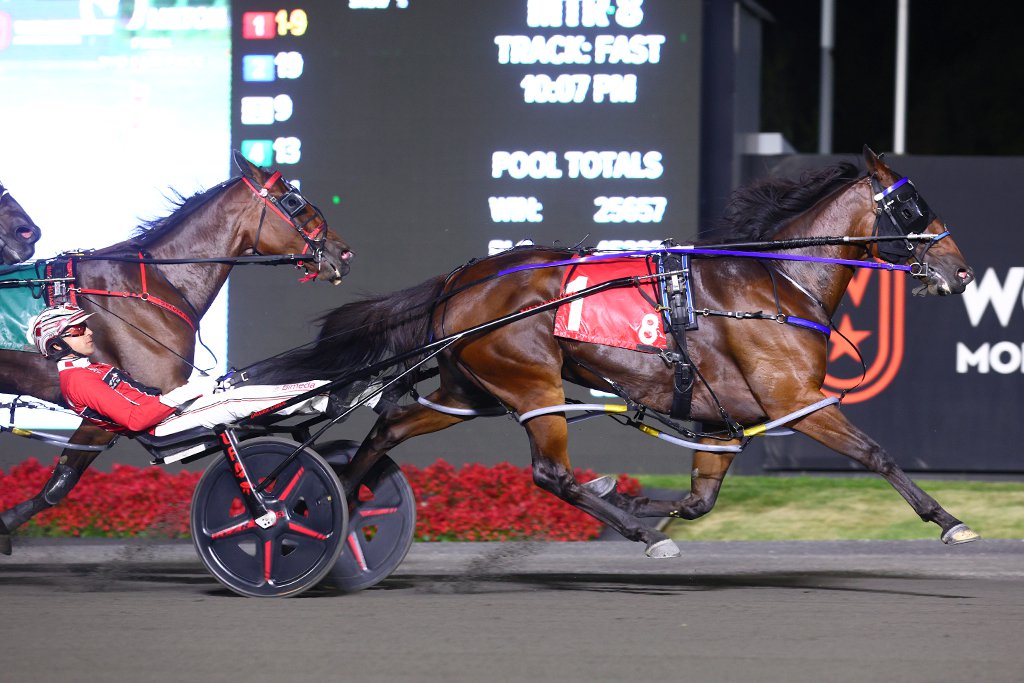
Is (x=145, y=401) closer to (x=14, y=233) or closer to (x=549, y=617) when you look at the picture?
(x=14, y=233)

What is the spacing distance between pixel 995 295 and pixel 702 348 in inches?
176

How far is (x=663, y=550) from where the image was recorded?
6.47 meters

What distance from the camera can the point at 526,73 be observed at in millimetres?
9719

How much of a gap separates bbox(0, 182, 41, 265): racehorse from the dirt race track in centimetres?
166

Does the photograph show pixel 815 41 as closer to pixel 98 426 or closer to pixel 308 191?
pixel 308 191

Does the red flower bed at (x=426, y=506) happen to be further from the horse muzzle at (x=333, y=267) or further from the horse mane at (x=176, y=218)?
the horse mane at (x=176, y=218)

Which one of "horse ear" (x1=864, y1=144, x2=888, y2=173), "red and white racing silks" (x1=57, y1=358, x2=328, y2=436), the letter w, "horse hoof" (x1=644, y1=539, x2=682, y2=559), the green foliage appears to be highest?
"horse ear" (x1=864, y1=144, x2=888, y2=173)

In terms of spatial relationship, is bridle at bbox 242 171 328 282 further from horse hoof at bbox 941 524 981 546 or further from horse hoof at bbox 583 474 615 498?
horse hoof at bbox 941 524 981 546

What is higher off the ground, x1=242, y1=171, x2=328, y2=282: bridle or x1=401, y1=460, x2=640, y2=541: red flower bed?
x1=242, y1=171, x2=328, y2=282: bridle

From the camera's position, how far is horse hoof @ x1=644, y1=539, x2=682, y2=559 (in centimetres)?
646

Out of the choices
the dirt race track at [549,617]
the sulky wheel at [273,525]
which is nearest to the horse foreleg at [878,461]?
the dirt race track at [549,617]

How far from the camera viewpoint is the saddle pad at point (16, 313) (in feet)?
22.7

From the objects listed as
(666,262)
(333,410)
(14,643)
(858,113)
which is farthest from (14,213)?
(858,113)

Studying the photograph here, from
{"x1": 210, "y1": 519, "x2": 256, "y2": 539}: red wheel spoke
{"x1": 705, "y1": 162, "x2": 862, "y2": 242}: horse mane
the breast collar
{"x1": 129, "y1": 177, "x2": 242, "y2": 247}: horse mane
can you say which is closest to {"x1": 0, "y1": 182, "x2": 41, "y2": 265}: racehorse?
{"x1": 129, "y1": 177, "x2": 242, "y2": 247}: horse mane
